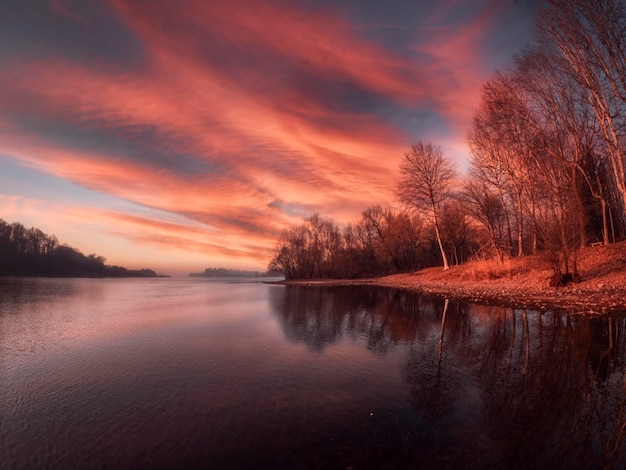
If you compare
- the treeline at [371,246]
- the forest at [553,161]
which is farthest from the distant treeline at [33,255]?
the forest at [553,161]

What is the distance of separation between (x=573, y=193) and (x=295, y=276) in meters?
84.4

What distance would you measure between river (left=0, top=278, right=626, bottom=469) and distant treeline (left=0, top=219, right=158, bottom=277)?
131 m

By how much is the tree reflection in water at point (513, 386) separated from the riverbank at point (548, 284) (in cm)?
263

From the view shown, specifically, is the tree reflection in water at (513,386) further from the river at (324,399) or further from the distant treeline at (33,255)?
the distant treeline at (33,255)

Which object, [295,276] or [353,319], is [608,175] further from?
[295,276]

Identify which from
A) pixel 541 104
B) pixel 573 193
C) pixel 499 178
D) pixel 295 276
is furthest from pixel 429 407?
pixel 295 276

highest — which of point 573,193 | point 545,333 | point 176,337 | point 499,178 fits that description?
point 499,178

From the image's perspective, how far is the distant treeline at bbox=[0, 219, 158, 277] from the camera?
10950cm

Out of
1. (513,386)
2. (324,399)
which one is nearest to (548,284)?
(513,386)

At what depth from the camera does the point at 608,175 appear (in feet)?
124

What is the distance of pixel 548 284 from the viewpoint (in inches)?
781

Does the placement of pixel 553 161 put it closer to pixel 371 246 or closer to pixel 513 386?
pixel 513 386

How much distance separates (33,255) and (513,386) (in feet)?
500

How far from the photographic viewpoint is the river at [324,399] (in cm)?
441
